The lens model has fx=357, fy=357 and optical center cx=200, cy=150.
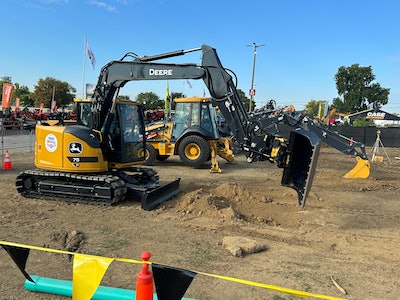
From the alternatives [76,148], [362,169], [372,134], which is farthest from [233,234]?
[372,134]

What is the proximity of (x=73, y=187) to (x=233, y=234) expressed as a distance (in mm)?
3686

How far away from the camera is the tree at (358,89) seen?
237ft

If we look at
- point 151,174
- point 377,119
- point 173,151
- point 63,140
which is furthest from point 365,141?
point 377,119

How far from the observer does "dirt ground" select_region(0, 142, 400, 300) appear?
4250 mm

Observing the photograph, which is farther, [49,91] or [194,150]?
[49,91]

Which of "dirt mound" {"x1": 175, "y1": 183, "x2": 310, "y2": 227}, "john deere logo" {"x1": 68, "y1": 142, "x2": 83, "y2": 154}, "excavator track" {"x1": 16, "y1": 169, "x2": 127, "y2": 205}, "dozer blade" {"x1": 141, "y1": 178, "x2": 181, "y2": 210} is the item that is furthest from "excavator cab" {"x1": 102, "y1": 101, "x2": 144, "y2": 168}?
"dirt mound" {"x1": 175, "y1": 183, "x2": 310, "y2": 227}

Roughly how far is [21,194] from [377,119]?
7462cm

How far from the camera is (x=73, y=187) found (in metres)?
7.57

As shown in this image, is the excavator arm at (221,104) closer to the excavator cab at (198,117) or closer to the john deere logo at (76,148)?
the john deere logo at (76,148)

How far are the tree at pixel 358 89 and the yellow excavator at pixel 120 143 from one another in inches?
2825

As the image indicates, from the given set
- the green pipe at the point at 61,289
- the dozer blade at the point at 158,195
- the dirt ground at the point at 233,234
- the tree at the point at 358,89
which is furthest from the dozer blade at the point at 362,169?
the tree at the point at 358,89

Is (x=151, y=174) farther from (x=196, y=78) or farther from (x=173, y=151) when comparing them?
(x=173, y=151)

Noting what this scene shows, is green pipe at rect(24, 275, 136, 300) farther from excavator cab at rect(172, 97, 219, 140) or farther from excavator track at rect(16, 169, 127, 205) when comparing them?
excavator cab at rect(172, 97, 219, 140)

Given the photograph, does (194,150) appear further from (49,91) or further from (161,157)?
(49,91)
